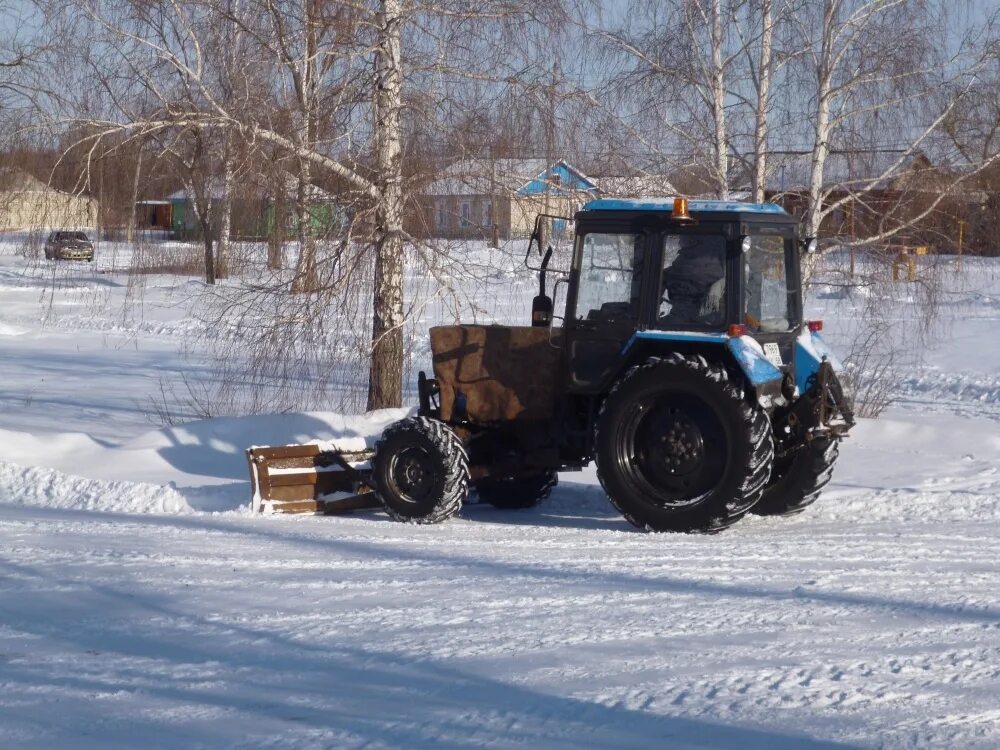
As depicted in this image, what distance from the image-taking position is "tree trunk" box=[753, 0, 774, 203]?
12.5 meters

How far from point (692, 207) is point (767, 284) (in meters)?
0.78

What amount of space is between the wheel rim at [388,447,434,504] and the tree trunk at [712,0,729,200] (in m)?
5.40

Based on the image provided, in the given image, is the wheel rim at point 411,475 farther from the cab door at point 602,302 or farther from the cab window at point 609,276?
the cab window at point 609,276

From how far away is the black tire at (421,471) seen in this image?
29.9 feet

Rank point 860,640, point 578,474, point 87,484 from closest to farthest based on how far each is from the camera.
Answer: point 860,640 < point 87,484 < point 578,474

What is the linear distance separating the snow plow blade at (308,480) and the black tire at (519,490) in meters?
1.05

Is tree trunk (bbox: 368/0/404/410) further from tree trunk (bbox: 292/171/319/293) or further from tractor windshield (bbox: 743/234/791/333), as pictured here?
tractor windshield (bbox: 743/234/791/333)

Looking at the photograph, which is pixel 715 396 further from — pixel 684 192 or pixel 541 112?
pixel 684 192

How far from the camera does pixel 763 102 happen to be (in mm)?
12836

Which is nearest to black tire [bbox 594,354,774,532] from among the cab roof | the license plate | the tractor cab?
the tractor cab

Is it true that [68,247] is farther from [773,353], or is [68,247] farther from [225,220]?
[773,353]

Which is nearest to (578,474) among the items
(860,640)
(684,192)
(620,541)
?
(620,541)

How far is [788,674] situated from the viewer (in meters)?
5.34

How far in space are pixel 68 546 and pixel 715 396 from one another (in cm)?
440
